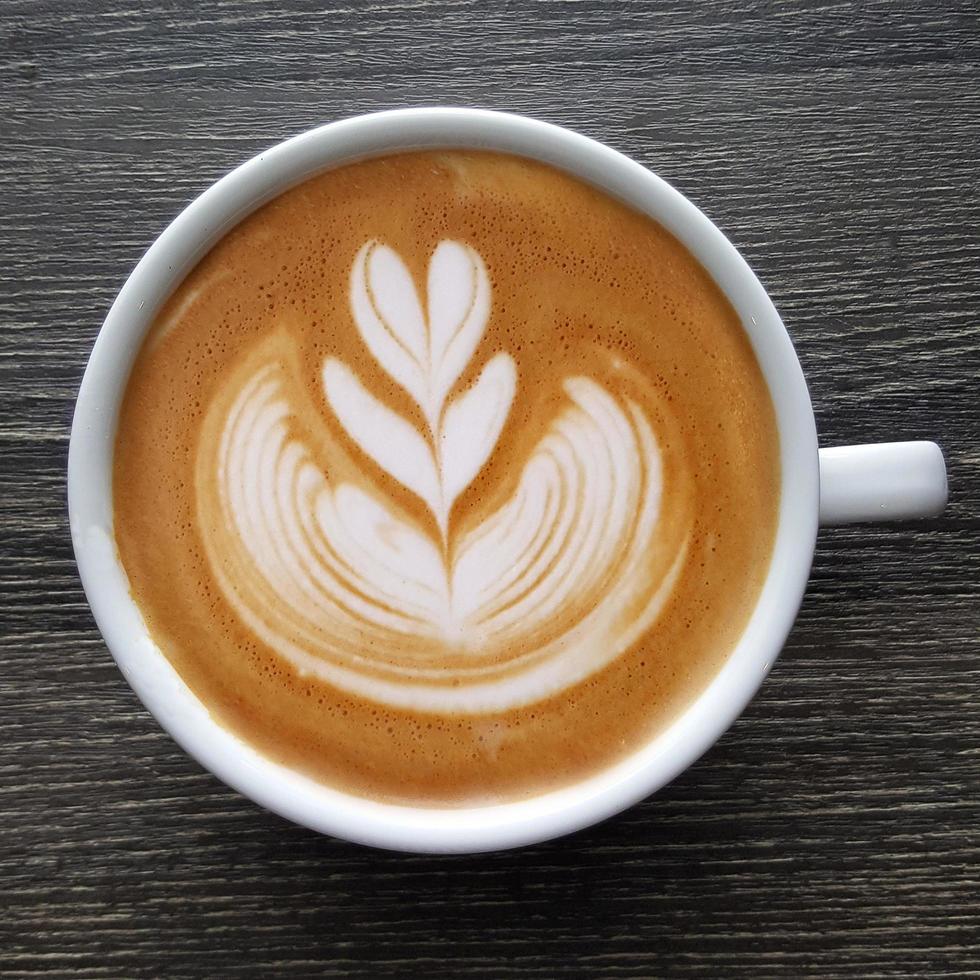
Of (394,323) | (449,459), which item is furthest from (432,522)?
(394,323)

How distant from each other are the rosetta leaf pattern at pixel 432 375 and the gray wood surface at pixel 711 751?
310mm

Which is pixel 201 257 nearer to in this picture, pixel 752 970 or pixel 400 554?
pixel 400 554

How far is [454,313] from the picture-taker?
84cm

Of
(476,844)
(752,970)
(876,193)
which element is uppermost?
(876,193)

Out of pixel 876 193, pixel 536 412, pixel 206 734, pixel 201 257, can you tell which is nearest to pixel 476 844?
pixel 206 734

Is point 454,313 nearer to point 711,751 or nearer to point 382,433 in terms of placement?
point 382,433

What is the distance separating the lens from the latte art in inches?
33.2

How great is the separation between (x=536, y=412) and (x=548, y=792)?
0.35 meters

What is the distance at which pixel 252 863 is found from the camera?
1039 millimetres

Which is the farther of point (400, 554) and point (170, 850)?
point (170, 850)

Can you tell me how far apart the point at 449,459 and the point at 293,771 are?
0.32 metres

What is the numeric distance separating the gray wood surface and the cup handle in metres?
0.18

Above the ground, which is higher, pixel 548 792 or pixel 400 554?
pixel 400 554

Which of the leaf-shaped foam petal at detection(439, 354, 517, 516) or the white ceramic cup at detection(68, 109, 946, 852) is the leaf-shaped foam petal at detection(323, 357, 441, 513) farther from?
the white ceramic cup at detection(68, 109, 946, 852)
